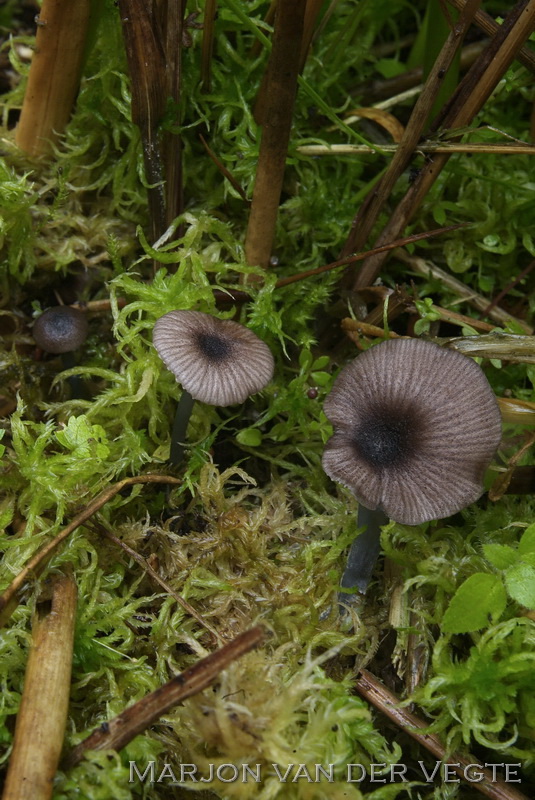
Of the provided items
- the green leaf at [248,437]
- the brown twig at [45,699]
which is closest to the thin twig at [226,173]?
the green leaf at [248,437]

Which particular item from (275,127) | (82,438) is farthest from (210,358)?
(275,127)

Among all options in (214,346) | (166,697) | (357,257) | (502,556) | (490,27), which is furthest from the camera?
(357,257)

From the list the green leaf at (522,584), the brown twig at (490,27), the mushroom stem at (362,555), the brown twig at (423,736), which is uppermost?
the brown twig at (490,27)

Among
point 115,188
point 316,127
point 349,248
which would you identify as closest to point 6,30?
point 115,188

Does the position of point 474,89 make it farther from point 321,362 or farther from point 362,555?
point 362,555

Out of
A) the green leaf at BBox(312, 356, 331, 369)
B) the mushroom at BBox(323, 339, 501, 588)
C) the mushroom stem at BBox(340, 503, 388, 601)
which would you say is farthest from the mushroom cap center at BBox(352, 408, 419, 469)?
the green leaf at BBox(312, 356, 331, 369)

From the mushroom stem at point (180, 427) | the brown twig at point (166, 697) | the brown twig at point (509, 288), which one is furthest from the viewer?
the brown twig at point (509, 288)

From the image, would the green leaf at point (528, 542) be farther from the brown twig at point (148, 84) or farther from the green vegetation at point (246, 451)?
the brown twig at point (148, 84)
